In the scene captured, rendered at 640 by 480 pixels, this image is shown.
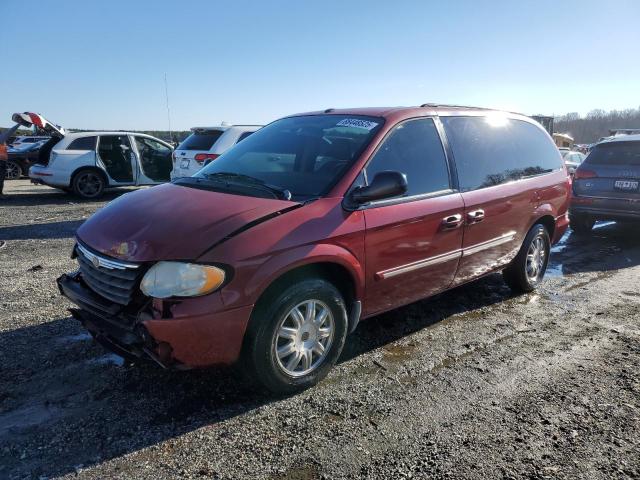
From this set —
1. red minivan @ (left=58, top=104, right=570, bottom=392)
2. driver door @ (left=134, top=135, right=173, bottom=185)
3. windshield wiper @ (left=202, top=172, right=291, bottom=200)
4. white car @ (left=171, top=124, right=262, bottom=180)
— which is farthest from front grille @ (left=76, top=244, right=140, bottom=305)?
driver door @ (left=134, top=135, right=173, bottom=185)

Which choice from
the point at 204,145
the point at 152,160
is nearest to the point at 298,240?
the point at 204,145

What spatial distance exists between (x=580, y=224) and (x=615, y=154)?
54.0 inches

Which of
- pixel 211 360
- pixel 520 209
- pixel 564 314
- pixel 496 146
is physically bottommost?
pixel 564 314

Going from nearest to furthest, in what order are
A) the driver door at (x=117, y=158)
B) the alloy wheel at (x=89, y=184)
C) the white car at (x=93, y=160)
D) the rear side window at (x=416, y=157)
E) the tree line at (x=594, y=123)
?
the rear side window at (x=416, y=157) → the white car at (x=93, y=160) → the alloy wheel at (x=89, y=184) → the driver door at (x=117, y=158) → the tree line at (x=594, y=123)

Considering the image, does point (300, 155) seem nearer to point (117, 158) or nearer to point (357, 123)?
point (357, 123)

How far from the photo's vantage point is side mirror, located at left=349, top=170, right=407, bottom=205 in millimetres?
3333

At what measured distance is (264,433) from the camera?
2.82 m

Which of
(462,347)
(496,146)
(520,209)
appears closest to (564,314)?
(520,209)

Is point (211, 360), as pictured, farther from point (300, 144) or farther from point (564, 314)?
point (564, 314)

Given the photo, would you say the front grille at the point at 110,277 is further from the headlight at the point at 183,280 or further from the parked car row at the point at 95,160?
the parked car row at the point at 95,160

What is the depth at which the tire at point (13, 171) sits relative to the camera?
18.7 metres

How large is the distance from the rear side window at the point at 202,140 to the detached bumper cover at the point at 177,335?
754cm

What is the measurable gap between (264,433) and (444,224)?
2163 mm

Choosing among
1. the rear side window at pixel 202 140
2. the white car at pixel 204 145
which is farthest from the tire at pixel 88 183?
the rear side window at pixel 202 140
